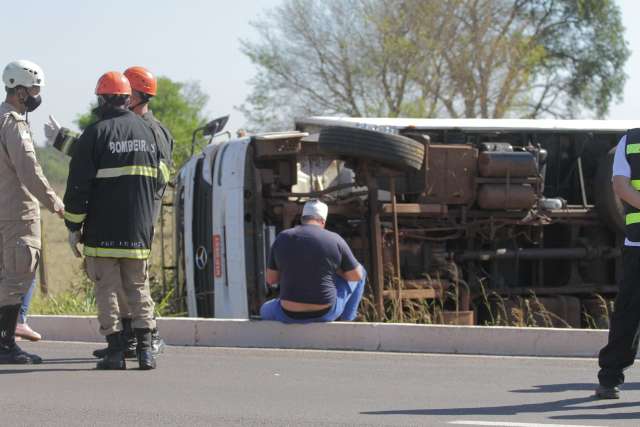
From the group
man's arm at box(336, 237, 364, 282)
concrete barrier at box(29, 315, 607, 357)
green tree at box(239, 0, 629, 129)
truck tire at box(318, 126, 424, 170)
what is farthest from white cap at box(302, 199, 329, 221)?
green tree at box(239, 0, 629, 129)

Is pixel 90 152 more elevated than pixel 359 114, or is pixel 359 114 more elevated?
pixel 359 114

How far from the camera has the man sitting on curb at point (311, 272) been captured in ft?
27.8

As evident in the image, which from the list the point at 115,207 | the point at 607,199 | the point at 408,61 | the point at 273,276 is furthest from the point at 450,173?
the point at 408,61

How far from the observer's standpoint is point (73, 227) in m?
7.20

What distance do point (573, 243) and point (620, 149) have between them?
5619 millimetres

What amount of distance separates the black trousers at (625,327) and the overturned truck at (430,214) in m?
3.86

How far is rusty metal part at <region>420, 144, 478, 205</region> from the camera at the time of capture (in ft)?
36.4

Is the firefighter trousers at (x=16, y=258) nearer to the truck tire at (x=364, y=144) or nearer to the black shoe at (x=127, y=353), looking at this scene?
the black shoe at (x=127, y=353)

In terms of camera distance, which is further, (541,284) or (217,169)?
(541,284)

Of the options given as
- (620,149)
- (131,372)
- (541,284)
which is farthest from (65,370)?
(541,284)

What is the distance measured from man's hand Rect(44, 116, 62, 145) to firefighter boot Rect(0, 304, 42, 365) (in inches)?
81.2

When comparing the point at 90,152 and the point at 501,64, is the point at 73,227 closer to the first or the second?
the point at 90,152

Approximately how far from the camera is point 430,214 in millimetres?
11133

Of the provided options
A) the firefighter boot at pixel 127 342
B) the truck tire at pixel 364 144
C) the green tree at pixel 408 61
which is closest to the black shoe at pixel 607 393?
the firefighter boot at pixel 127 342
